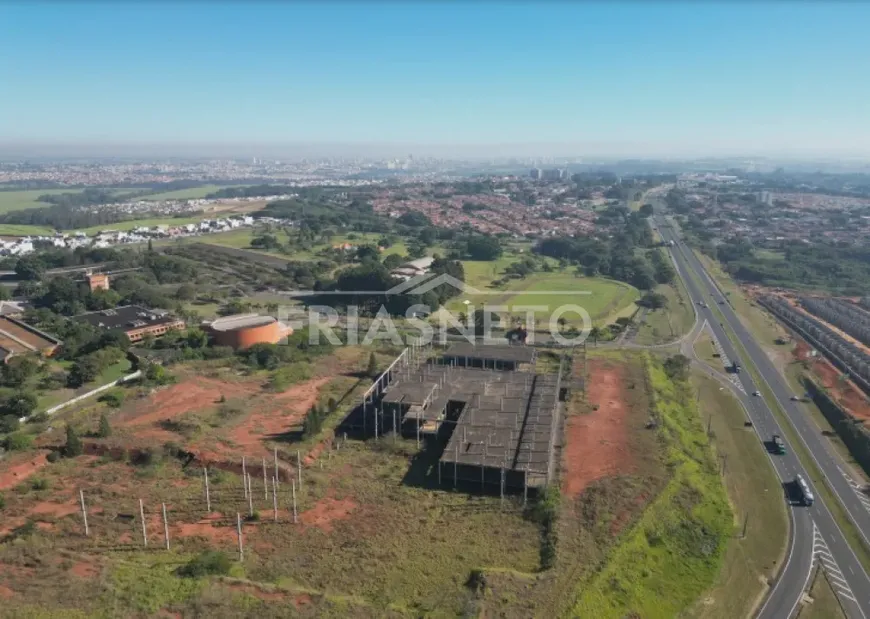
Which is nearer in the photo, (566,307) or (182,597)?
(182,597)

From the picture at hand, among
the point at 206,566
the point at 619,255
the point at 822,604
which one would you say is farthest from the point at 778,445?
the point at 619,255

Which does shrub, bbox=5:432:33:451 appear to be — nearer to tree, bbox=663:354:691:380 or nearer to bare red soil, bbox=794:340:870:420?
tree, bbox=663:354:691:380

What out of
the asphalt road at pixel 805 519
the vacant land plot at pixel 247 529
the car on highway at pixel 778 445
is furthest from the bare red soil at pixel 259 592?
the car on highway at pixel 778 445

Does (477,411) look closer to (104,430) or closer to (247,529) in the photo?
(247,529)

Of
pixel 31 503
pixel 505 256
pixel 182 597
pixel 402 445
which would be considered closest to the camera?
pixel 182 597

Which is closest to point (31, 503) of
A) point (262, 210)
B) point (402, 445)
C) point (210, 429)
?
point (210, 429)

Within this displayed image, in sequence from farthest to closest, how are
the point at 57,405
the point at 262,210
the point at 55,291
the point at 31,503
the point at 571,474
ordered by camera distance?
the point at 262,210
the point at 55,291
the point at 57,405
the point at 571,474
the point at 31,503

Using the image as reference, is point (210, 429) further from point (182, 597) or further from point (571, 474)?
point (571, 474)
